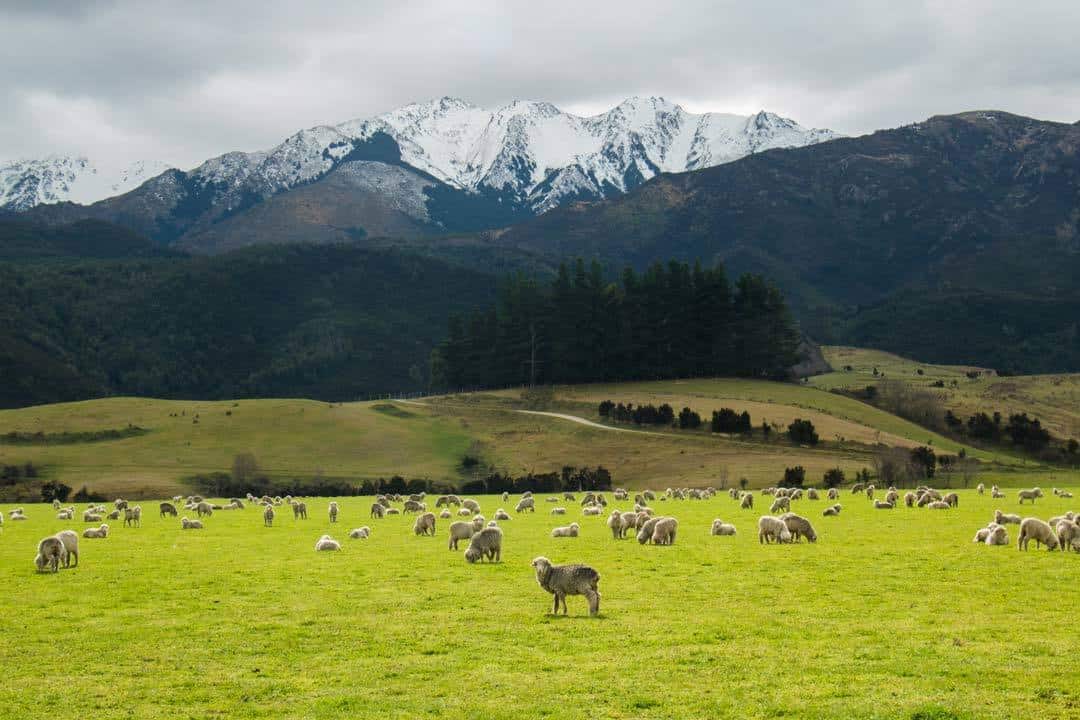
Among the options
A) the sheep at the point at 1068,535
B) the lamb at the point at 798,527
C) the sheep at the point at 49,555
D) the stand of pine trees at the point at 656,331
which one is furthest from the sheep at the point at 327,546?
the stand of pine trees at the point at 656,331

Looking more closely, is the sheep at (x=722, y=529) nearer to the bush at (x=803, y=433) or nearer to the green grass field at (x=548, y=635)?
the green grass field at (x=548, y=635)

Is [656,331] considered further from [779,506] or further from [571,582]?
[571,582]

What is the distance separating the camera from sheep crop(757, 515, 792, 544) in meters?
32.7

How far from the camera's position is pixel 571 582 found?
67.4 ft

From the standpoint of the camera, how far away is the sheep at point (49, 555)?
27469 mm

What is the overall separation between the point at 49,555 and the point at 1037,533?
26.6 meters

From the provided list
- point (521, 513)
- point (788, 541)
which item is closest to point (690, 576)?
point (788, 541)

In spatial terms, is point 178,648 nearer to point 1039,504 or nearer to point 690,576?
point 690,576

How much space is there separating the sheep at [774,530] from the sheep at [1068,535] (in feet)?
25.0

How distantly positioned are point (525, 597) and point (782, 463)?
63.6 m

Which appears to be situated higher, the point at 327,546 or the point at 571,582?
the point at 571,582

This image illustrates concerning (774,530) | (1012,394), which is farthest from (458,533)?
(1012,394)

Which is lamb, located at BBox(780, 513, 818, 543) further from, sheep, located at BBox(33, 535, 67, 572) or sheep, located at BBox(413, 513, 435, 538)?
sheep, located at BBox(33, 535, 67, 572)

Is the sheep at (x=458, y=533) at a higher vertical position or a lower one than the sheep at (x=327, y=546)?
higher
